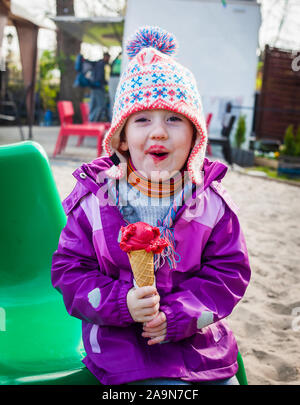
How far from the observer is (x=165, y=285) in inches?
49.8

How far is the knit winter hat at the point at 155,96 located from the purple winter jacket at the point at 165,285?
8cm

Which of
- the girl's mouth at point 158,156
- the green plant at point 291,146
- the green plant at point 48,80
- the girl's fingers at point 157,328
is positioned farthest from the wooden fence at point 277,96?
the girl's fingers at point 157,328

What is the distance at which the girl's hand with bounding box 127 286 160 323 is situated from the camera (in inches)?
43.2

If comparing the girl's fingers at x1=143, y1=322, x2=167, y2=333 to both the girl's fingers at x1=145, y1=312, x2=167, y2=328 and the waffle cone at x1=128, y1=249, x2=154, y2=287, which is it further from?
the waffle cone at x1=128, y1=249, x2=154, y2=287

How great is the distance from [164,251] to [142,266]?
6.2 inches

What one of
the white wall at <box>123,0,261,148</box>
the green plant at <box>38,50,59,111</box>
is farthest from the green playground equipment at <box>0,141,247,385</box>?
the green plant at <box>38,50,59,111</box>

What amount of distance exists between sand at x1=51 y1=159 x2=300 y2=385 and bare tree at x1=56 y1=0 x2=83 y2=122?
1129 centimetres

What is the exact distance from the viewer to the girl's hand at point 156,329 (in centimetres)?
114

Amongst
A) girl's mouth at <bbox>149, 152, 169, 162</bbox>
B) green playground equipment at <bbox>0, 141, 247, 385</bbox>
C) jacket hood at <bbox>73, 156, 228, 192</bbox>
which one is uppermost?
girl's mouth at <bbox>149, 152, 169, 162</bbox>

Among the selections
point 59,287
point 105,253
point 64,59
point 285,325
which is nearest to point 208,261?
point 105,253

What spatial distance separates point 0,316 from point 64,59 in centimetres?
1656

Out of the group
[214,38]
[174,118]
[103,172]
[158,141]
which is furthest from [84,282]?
[214,38]

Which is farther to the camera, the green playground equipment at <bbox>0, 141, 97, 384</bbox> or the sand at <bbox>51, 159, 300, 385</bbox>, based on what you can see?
the sand at <bbox>51, 159, 300, 385</bbox>

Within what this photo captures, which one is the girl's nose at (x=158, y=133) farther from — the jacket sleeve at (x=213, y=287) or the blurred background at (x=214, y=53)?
the blurred background at (x=214, y=53)
